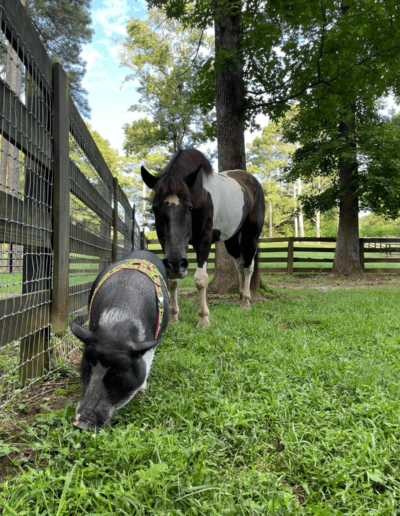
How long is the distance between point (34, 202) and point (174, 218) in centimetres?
172

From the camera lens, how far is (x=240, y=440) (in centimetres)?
195

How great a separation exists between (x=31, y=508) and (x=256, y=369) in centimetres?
192

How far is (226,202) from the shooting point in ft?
17.7

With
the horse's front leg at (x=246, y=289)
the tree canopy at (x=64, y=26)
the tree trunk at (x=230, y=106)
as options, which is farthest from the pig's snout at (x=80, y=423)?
the tree canopy at (x=64, y=26)

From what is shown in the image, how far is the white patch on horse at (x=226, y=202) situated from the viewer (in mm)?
5113

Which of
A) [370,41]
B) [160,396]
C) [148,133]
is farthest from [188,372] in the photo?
[148,133]

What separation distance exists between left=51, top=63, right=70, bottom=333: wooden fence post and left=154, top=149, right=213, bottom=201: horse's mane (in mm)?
1321

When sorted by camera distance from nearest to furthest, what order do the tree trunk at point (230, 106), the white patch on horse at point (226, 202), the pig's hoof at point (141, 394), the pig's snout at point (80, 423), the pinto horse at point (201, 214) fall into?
the pig's snout at point (80, 423) → the pig's hoof at point (141, 394) → the pinto horse at point (201, 214) → the white patch on horse at point (226, 202) → the tree trunk at point (230, 106)

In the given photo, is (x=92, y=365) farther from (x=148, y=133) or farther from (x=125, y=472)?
(x=148, y=133)

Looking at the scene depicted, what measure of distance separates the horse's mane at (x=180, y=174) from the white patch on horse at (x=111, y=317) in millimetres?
2176

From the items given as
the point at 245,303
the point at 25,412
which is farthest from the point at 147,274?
the point at 245,303

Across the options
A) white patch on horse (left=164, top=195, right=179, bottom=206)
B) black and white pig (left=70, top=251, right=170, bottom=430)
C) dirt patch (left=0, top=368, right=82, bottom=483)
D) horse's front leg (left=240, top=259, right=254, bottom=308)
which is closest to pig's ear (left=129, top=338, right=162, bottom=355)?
black and white pig (left=70, top=251, right=170, bottom=430)

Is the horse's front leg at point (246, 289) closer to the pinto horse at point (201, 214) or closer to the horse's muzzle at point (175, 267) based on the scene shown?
the pinto horse at point (201, 214)

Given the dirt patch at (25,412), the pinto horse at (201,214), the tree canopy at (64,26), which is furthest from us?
the tree canopy at (64,26)
